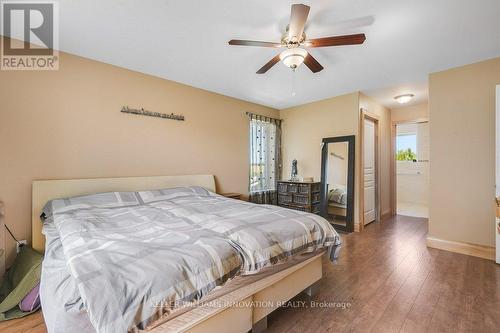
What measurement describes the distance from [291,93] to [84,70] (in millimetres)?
2999

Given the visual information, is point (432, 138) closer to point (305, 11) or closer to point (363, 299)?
point (363, 299)

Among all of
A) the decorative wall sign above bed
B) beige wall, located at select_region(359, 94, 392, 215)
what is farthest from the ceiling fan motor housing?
beige wall, located at select_region(359, 94, 392, 215)

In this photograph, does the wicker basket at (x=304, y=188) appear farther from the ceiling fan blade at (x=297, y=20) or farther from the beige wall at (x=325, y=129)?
the ceiling fan blade at (x=297, y=20)

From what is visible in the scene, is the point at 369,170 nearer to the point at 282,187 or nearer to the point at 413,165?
the point at 282,187

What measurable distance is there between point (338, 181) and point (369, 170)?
729 millimetres

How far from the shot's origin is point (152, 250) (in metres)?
1.17

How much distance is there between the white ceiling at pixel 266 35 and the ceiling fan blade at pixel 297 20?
200mm

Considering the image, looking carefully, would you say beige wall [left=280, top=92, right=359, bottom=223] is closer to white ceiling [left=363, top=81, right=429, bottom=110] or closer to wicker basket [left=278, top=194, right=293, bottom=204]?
white ceiling [left=363, top=81, right=429, bottom=110]

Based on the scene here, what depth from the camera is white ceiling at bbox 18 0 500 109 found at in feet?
5.86

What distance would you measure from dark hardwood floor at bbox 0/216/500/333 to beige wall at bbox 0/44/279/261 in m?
1.41

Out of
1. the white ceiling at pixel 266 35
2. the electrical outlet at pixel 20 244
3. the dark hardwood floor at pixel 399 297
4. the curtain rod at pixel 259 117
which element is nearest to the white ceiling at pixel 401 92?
the white ceiling at pixel 266 35

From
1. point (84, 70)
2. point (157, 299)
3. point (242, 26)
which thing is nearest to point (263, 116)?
point (242, 26)

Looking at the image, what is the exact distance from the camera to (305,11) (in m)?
1.54

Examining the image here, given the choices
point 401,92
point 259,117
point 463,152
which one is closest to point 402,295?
point 463,152
